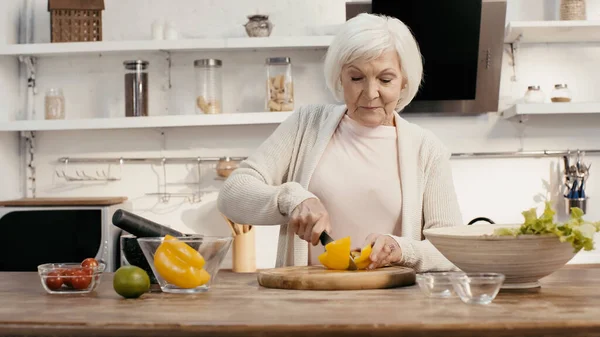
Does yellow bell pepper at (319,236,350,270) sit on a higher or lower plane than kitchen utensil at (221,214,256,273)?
higher

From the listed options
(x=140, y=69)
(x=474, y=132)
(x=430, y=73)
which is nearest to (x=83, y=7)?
(x=140, y=69)

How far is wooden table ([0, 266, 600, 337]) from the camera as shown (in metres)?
1.17

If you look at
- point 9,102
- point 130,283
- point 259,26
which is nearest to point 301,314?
point 130,283

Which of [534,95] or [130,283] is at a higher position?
[534,95]

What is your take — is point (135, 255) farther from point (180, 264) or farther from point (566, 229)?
point (566, 229)

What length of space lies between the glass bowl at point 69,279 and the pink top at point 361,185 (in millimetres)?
757

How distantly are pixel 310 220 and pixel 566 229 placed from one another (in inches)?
24.3

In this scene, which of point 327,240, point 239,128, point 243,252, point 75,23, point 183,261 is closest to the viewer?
point 183,261

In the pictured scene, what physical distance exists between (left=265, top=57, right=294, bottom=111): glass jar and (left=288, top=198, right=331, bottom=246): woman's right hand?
1.96 m

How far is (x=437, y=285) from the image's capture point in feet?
4.70

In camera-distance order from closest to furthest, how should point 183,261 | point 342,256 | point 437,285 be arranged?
point 437,285 → point 183,261 → point 342,256

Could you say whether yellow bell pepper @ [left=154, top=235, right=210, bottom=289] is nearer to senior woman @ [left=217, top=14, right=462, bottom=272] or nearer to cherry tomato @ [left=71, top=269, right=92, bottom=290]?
cherry tomato @ [left=71, top=269, right=92, bottom=290]

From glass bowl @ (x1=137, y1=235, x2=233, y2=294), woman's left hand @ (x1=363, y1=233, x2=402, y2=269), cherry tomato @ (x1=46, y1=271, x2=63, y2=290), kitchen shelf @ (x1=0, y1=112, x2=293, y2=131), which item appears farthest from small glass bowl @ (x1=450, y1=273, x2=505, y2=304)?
kitchen shelf @ (x1=0, y1=112, x2=293, y2=131)

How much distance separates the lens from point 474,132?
406cm
